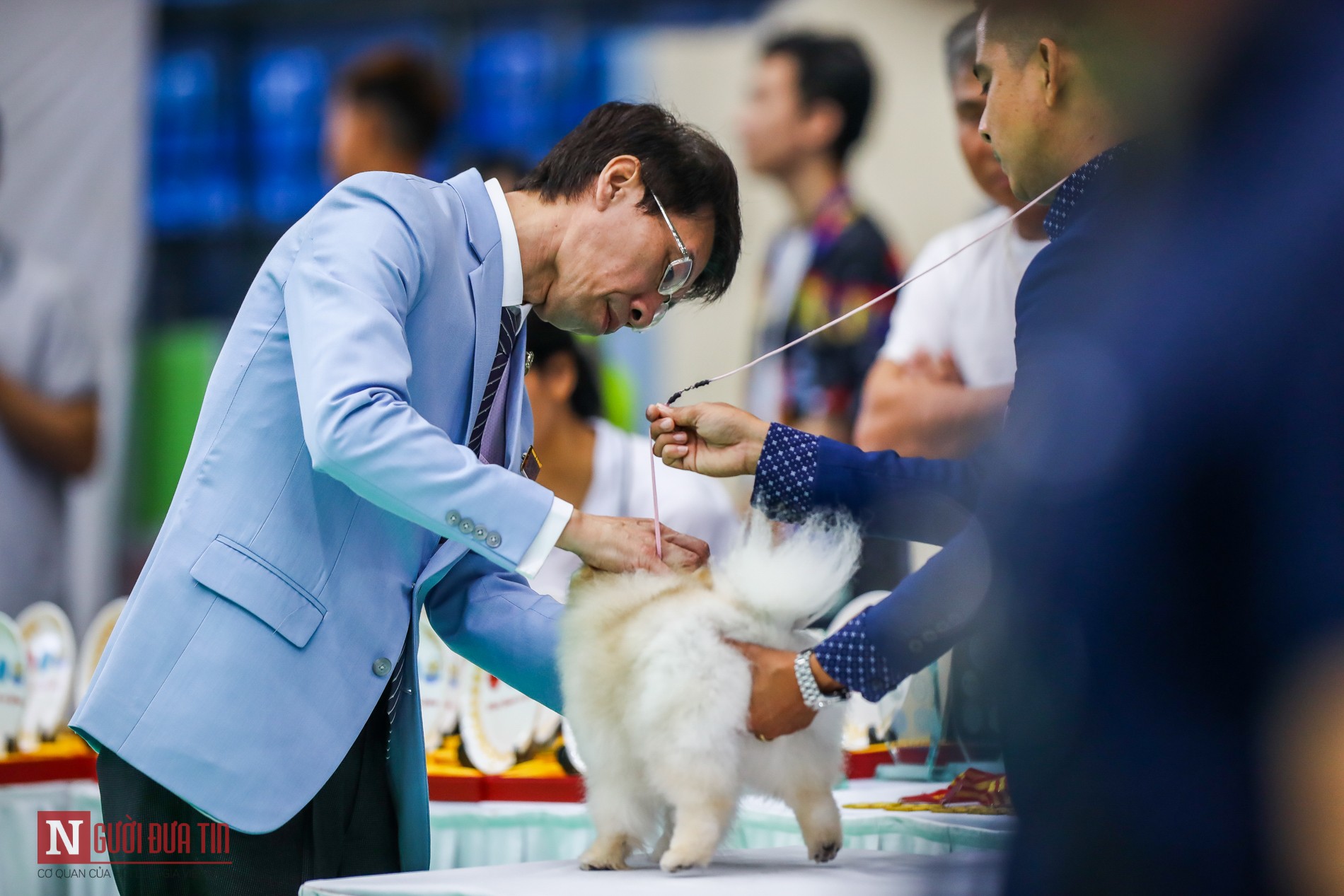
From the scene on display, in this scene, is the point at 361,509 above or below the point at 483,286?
below

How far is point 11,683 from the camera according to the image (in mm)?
2877

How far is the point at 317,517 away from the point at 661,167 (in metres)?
0.67

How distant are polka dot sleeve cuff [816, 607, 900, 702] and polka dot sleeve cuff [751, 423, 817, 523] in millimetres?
321

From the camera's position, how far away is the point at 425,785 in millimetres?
1643

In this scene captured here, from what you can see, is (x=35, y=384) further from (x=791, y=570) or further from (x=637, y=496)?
(x=791, y=570)

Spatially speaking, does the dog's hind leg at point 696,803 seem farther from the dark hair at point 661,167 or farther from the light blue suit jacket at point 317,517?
the dark hair at point 661,167

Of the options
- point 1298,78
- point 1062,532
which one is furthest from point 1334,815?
point 1298,78

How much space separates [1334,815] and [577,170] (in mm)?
1332

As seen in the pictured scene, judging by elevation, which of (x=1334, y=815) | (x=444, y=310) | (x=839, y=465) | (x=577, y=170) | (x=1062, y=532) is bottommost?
(x=1334, y=815)

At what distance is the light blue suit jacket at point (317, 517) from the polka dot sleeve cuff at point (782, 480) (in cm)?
39

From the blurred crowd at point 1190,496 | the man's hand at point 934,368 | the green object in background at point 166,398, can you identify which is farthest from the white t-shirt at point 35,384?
the blurred crowd at point 1190,496

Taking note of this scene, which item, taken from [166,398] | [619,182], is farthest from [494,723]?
[166,398]

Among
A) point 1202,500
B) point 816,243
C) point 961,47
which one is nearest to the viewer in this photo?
point 1202,500

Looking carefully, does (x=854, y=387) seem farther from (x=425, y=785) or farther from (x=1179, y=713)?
(x=1179, y=713)
